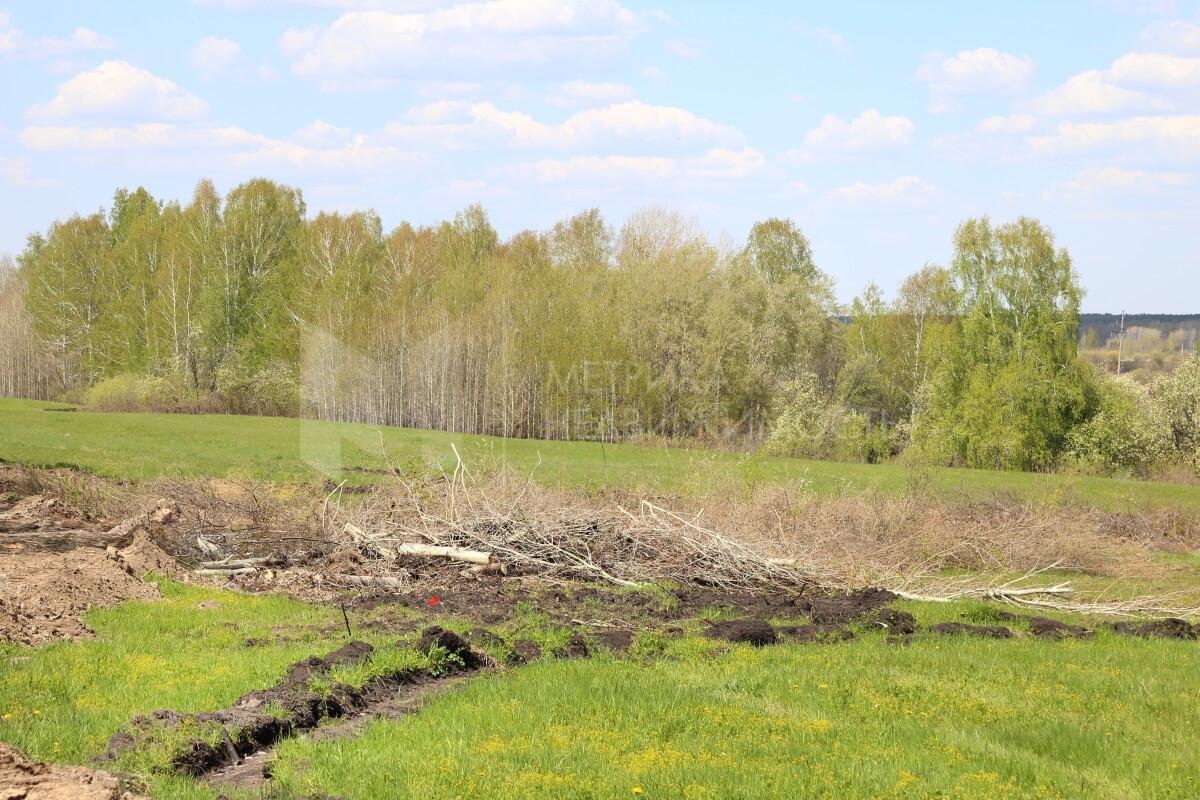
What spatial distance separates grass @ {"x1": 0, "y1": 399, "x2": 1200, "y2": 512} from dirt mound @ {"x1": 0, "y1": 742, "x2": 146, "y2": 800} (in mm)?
14069

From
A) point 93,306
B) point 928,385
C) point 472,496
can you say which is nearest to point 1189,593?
point 472,496

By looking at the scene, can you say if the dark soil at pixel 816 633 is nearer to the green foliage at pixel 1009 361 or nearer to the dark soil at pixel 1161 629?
the dark soil at pixel 1161 629

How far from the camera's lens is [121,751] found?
7113mm

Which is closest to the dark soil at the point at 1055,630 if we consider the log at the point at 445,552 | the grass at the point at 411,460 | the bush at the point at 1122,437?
the log at the point at 445,552

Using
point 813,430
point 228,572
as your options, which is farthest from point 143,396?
point 228,572

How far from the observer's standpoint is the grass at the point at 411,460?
2619cm

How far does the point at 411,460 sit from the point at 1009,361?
4044 cm

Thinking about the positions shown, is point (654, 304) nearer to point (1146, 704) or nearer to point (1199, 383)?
point (1199, 383)

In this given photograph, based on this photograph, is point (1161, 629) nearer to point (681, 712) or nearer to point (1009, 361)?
point (681, 712)

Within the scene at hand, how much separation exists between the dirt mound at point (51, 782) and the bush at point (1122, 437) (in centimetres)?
4601

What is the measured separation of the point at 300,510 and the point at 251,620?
691cm

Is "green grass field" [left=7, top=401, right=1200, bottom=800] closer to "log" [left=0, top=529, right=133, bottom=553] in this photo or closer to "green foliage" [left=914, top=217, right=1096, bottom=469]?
"log" [left=0, top=529, right=133, bottom=553]

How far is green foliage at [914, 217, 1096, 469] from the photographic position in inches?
2015

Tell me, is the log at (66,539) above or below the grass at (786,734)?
above
